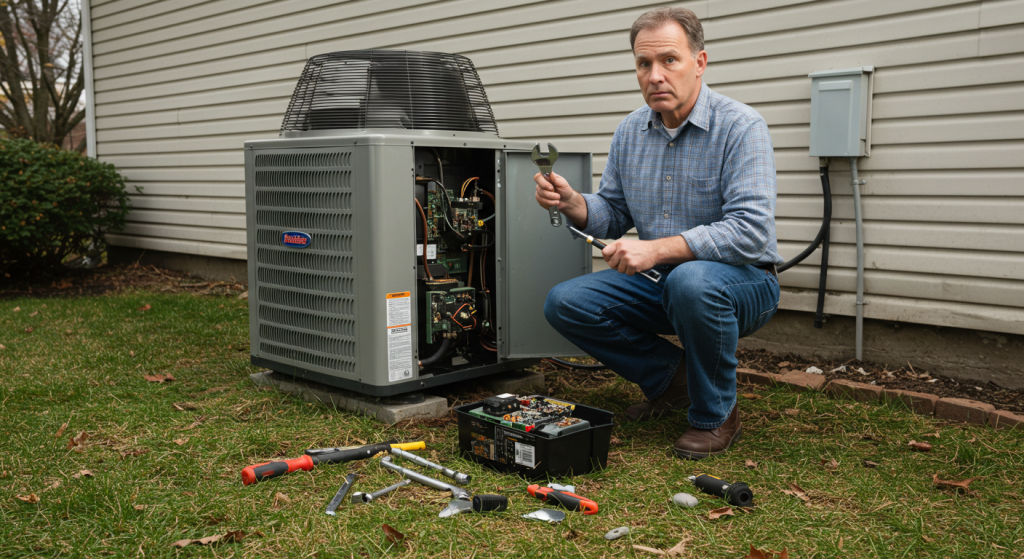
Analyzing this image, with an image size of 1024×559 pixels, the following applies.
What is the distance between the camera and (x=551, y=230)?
3184mm

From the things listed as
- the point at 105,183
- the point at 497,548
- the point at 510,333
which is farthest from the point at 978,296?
the point at 105,183

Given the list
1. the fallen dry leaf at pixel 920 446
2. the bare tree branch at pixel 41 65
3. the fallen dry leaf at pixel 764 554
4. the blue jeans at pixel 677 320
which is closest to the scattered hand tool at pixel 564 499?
the fallen dry leaf at pixel 764 554

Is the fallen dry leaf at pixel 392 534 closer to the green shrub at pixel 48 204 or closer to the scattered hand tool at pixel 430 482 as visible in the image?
the scattered hand tool at pixel 430 482

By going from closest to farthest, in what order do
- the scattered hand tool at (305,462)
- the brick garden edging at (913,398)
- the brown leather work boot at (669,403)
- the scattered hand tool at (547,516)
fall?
the scattered hand tool at (547,516) → the scattered hand tool at (305,462) → the brick garden edging at (913,398) → the brown leather work boot at (669,403)

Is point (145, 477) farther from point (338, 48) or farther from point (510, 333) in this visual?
point (338, 48)

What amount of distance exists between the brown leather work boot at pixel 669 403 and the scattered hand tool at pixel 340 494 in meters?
1.11

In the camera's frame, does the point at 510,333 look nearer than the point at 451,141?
No

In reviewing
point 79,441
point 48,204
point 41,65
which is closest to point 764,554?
point 79,441

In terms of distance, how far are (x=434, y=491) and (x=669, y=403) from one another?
1.07 m

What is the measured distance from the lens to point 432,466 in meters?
2.35

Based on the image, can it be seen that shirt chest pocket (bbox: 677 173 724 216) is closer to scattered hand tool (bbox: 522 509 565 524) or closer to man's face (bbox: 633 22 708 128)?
man's face (bbox: 633 22 708 128)

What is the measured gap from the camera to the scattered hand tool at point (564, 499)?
6.67 ft

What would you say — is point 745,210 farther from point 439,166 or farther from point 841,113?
point 841,113

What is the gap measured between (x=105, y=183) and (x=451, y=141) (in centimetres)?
540
